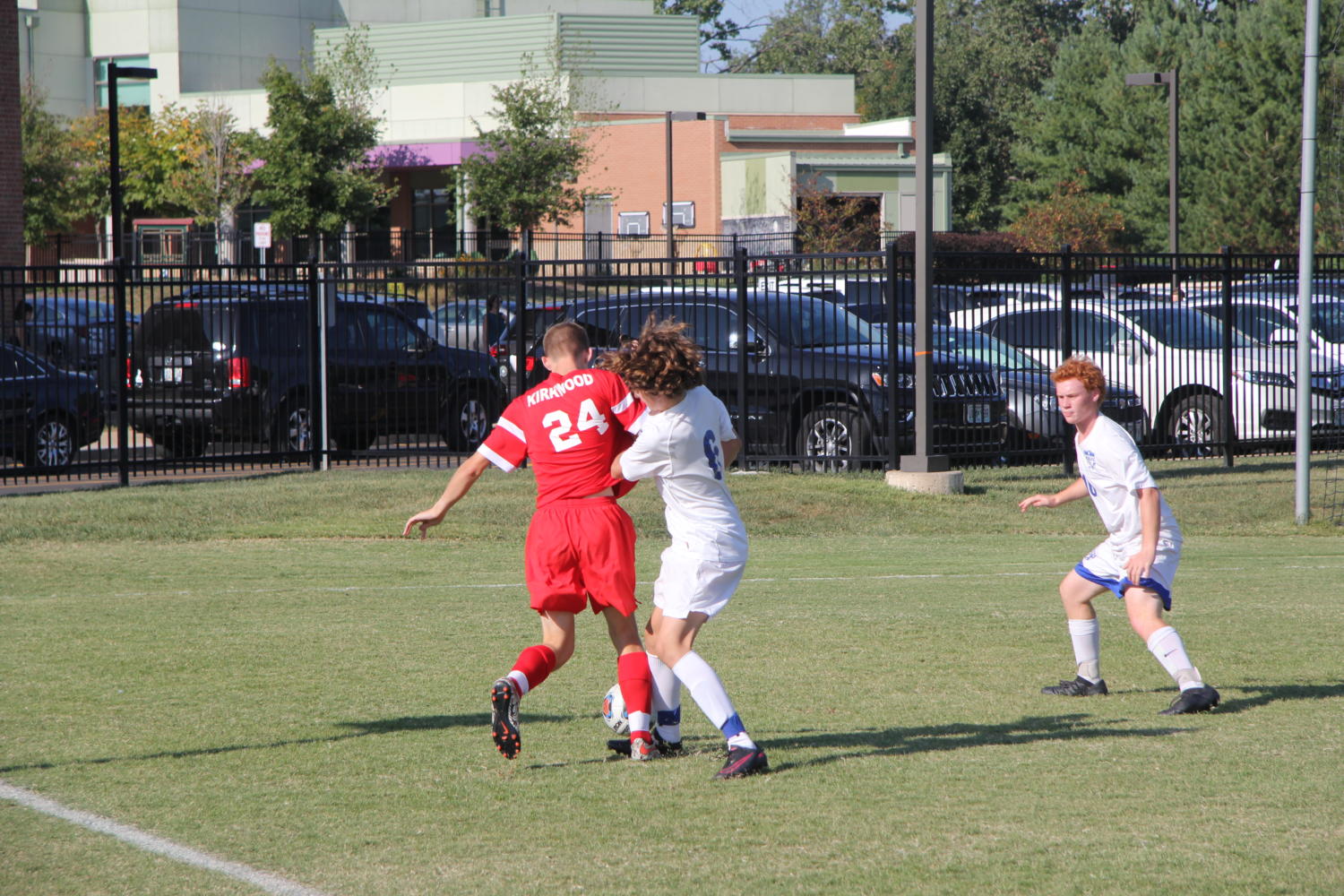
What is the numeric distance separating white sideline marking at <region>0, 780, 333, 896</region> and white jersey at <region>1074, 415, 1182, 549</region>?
3.77 m

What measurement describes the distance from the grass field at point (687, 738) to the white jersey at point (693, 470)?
0.89 metres

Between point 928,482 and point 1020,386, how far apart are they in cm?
209

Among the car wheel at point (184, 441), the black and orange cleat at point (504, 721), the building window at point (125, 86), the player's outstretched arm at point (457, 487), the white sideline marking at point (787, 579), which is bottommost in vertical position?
the white sideline marking at point (787, 579)

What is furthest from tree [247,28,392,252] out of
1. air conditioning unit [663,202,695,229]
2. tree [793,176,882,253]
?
tree [793,176,882,253]

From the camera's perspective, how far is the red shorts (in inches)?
228

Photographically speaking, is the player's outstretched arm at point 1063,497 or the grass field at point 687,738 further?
the player's outstretched arm at point 1063,497

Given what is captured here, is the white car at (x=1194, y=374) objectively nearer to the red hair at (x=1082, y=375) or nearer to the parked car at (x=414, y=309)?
the parked car at (x=414, y=309)

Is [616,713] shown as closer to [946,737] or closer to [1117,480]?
[946,737]

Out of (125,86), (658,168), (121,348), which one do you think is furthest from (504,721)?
(125,86)

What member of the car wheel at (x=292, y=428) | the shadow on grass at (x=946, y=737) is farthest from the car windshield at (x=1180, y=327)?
the shadow on grass at (x=946, y=737)

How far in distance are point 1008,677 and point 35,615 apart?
604 cm

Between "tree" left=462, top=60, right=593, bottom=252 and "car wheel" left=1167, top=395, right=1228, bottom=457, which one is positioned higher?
"tree" left=462, top=60, right=593, bottom=252

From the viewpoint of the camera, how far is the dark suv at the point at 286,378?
16688 millimetres

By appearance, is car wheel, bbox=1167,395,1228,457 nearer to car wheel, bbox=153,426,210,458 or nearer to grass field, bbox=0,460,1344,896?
grass field, bbox=0,460,1344,896
